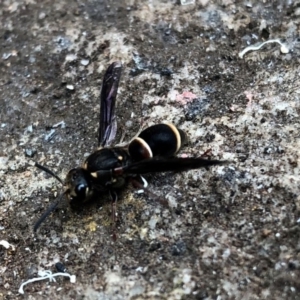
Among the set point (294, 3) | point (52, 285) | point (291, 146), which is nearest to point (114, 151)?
point (52, 285)

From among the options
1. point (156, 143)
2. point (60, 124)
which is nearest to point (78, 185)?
point (156, 143)

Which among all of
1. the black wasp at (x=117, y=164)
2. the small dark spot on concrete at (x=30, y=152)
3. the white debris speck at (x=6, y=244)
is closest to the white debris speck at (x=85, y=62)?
the small dark spot on concrete at (x=30, y=152)

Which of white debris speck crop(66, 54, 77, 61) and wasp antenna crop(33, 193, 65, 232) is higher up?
white debris speck crop(66, 54, 77, 61)

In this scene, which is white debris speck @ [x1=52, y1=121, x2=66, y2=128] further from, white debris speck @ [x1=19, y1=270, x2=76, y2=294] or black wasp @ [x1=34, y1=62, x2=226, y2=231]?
white debris speck @ [x1=19, y1=270, x2=76, y2=294]

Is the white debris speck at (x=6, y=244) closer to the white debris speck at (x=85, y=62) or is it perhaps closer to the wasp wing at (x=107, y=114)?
the wasp wing at (x=107, y=114)

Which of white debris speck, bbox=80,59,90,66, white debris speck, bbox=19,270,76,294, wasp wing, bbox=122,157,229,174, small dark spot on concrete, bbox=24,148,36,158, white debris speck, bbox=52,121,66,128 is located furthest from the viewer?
white debris speck, bbox=80,59,90,66

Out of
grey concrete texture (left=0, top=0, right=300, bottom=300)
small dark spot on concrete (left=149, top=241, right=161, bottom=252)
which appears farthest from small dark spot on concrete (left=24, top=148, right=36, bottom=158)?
small dark spot on concrete (left=149, top=241, right=161, bottom=252)
